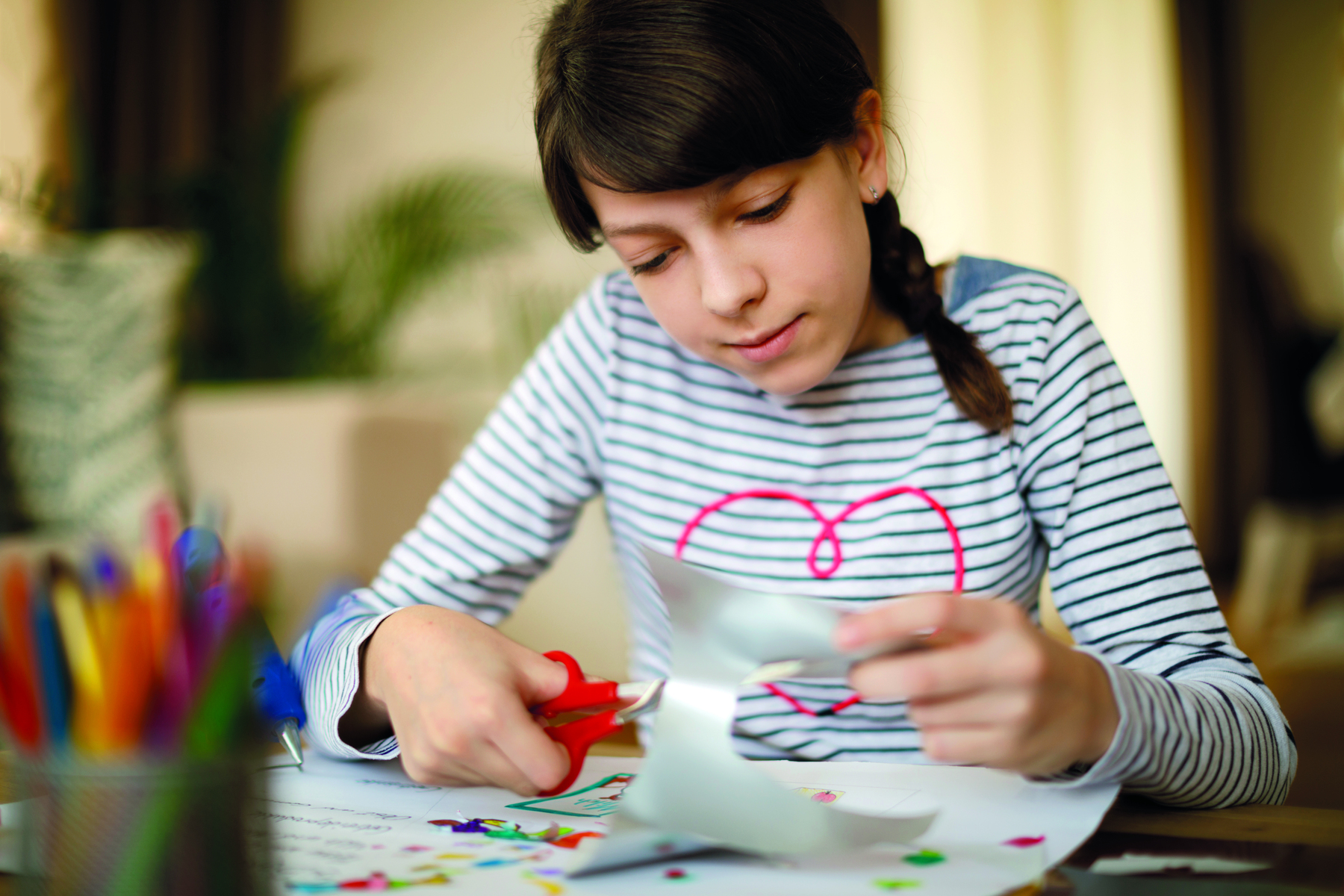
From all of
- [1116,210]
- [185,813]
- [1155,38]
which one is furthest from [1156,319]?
[185,813]

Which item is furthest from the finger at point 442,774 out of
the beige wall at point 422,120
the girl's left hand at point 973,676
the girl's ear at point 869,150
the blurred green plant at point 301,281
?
the beige wall at point 422,120

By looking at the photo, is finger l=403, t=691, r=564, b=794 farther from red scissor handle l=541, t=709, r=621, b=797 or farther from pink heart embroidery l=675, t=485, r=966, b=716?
pink heart embroidery l=675, t=485, r=966, b=716

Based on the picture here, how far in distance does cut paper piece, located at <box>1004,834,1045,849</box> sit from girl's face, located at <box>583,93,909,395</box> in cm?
29

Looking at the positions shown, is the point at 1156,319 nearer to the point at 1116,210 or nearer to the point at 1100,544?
the point at 1116,210

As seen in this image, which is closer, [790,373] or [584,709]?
[584,709]

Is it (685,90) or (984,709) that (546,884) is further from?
(685,90)

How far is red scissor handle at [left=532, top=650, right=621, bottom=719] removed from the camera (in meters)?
0.52

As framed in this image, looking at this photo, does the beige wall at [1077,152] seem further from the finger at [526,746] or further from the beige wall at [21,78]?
the finger at [526,746]

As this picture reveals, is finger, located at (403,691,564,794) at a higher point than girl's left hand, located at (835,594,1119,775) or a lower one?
lower

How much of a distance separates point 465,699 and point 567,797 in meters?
0.07

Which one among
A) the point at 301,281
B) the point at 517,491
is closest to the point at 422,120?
the point at 301,281

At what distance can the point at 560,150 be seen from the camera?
0.62 meters

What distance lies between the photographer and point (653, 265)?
624 millimetres

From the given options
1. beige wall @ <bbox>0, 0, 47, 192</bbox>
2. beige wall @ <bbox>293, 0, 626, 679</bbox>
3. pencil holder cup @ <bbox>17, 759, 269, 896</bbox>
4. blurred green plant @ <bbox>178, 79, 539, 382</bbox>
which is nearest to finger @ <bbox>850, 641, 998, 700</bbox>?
pencil holder cup @ <bbox>17, 759, 269, 896</bbox>
